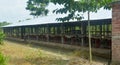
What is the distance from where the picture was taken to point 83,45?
23781 mm

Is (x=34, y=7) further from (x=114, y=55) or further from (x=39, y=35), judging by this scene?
(x=114, y=55)

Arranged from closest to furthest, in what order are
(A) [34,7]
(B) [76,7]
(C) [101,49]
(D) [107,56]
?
1. (B) [76,7]
2. (D) [107,56]
3. (C) [101,49]
4. (A) [34,7]

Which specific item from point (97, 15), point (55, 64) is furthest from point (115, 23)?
point (97, 15)

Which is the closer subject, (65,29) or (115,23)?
(115,23)

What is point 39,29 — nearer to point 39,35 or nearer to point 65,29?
point 39,35

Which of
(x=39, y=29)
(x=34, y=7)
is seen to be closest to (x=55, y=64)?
(x=39, y=29)

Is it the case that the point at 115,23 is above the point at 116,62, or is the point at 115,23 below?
above

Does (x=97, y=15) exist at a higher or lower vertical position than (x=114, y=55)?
higher

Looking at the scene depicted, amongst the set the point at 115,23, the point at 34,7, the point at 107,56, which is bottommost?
the point at 107,56

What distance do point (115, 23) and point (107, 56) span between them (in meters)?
4.40

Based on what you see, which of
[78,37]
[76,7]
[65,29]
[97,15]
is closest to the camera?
[76,7]

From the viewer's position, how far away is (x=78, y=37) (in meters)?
24.9

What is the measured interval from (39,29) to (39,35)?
3.20 meters

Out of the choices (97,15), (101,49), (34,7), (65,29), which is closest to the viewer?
(101,49)
